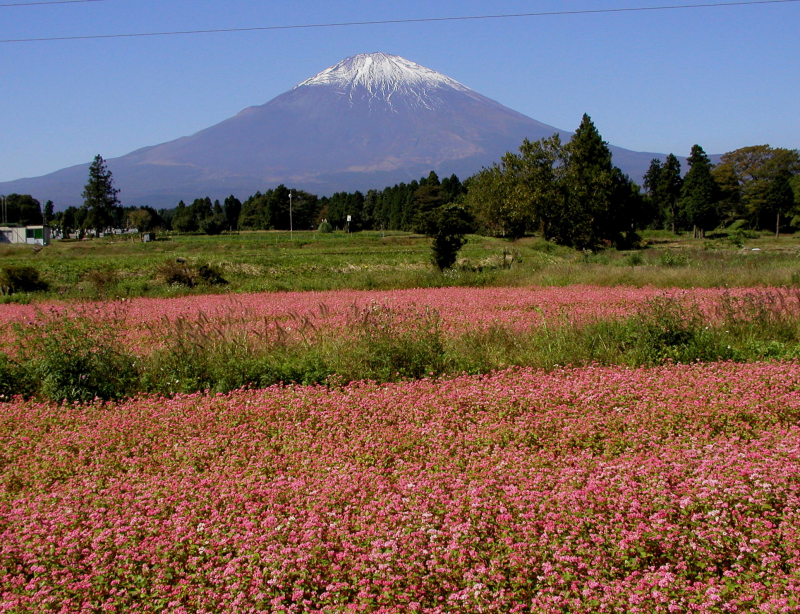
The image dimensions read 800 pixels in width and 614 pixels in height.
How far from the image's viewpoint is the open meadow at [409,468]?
3.65m

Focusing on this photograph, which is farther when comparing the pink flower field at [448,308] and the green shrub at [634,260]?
the green shrub at [634,260]

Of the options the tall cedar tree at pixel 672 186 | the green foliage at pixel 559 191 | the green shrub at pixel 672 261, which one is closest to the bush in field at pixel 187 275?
the green shrub at pixel 672 261

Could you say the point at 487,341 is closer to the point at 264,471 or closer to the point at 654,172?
the point at 264,471

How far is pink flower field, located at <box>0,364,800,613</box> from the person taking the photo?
11.8 feet

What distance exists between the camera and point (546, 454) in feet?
17.4

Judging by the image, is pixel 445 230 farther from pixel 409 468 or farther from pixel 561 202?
pixel 561 202

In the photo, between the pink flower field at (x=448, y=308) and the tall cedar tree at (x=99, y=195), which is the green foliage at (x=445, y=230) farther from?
the tall cedar tree at (x=99, y=195)

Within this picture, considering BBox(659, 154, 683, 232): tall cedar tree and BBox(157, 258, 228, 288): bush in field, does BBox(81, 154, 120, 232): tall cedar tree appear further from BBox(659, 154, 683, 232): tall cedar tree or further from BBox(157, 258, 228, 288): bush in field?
BBox(659, 154, 683, 232): tall cedar tree

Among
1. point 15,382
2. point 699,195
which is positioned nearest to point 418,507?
point 15,382

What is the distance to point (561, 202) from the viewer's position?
54188mm

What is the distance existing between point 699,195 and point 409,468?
85128 millimetres

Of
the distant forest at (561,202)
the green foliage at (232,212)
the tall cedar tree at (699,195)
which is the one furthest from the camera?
the green foliage at (232,212)

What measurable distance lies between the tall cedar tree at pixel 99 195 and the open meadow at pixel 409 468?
95.8 metres

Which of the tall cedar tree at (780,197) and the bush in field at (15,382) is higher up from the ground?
the tall cedar tree at (780,197)
